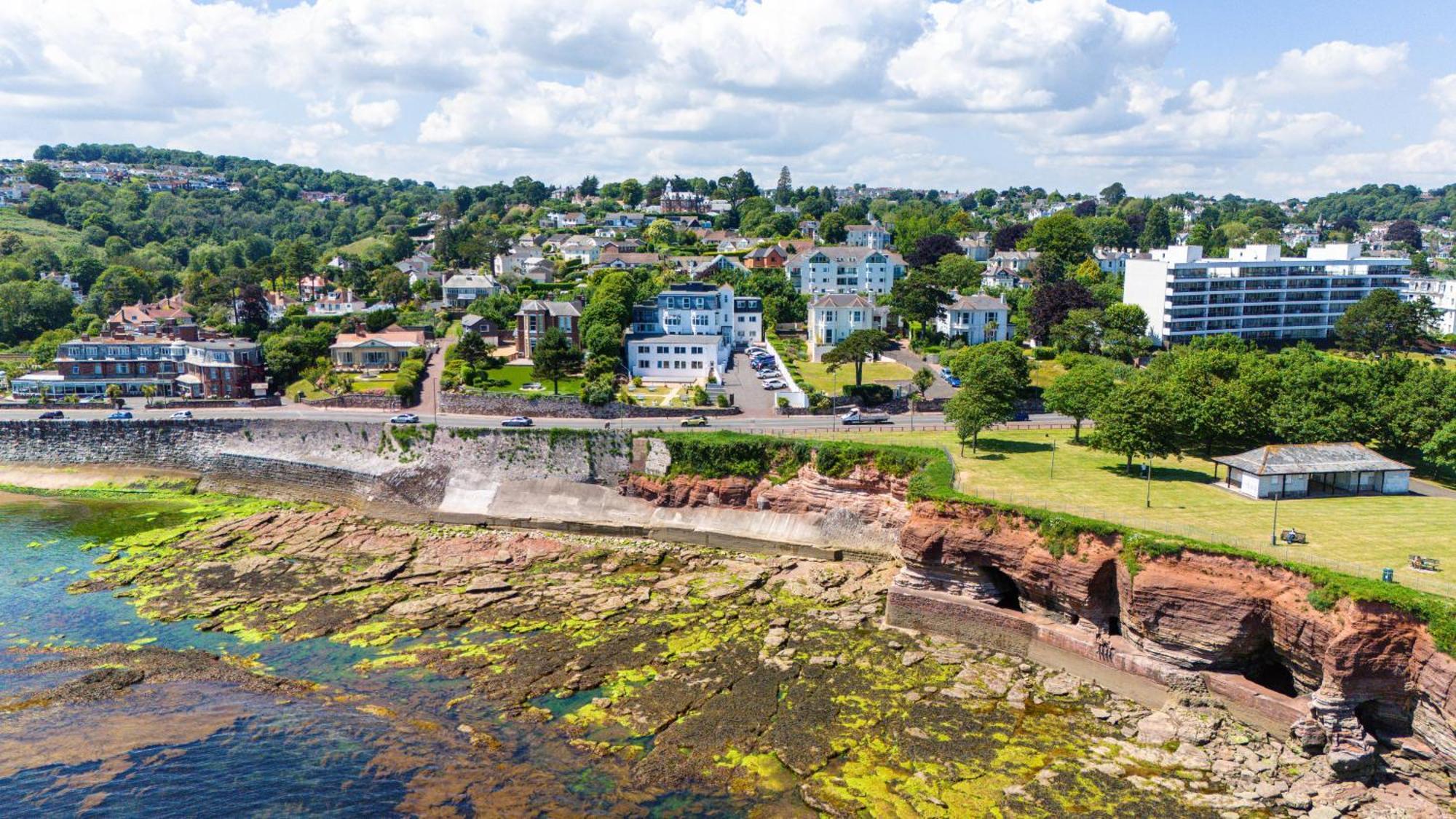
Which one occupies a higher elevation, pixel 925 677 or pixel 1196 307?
pixel 1196 307

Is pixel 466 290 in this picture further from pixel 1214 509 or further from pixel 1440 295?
pixel 1440 295

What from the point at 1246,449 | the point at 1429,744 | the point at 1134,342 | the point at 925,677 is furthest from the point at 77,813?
the point at 1134,342

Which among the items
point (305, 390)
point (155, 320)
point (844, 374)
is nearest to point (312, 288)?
point (155, 320)

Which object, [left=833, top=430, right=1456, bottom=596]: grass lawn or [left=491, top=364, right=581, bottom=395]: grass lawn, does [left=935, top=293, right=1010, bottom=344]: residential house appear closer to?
[left=833, top=430, right=1456, bottom=596]: grass lawn

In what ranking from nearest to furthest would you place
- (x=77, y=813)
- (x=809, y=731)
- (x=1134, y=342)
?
(x=77, y=813), (x=809, y=731), (x=1134, y=342)

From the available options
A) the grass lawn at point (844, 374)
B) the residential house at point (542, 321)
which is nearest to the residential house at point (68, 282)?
the residential house at point (542, 321)

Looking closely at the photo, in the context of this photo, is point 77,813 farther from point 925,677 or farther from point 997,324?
point 997,324

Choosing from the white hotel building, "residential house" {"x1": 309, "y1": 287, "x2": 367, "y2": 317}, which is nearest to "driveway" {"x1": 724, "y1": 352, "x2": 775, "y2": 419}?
the white hotel building
